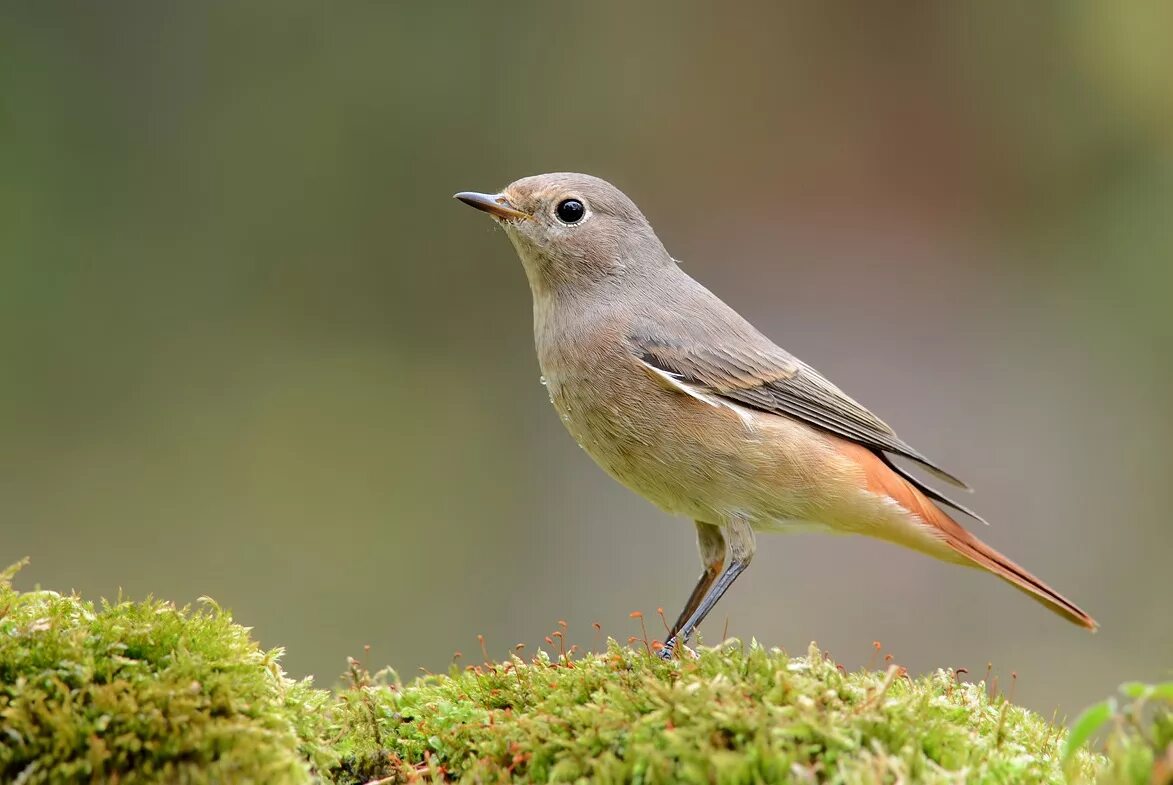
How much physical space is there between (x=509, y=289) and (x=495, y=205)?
4.85 m

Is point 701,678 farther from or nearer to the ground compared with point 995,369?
nearer to the ground

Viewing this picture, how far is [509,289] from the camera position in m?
9.86

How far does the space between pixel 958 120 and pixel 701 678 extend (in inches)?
311

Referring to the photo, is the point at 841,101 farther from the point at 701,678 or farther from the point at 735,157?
the point at 701,678

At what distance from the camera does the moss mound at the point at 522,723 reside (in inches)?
101

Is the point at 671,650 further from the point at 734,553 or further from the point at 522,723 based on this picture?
the point at 522,723

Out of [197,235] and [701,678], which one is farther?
[197,235]

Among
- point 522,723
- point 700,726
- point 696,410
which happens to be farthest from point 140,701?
point 696,410

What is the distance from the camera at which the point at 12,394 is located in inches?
365

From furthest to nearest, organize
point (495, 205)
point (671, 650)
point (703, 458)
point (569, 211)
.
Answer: point (569, 211) → point (495, 205) → point (703, 458) → point (671, 650)

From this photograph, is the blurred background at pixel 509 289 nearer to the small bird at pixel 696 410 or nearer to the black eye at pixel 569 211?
the small bird at pixel 696 410

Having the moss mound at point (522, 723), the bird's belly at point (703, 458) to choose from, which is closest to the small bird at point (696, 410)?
the bird's belly at point (703, 458)

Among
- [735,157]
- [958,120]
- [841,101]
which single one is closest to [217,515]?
[735,157]

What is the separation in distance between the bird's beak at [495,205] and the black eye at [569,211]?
16 centimetres
